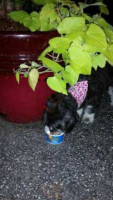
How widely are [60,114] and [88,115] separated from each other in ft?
2.05

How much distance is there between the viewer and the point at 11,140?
2.86 metres

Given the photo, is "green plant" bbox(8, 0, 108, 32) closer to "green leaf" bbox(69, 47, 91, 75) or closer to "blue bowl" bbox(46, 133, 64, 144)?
"green leaf" bbox(69, 47, 91, 75)

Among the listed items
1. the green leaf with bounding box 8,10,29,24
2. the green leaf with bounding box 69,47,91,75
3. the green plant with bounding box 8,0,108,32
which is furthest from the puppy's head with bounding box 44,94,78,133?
the green leaf with bounding box 69,47,91,75

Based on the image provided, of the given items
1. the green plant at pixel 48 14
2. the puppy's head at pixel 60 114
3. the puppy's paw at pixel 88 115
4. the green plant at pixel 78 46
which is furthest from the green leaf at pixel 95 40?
the puppy's paw at pixel 88 115

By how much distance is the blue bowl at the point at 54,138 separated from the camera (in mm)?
2752

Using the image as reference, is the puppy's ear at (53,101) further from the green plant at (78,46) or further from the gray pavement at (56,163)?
the green plant at (78,46)

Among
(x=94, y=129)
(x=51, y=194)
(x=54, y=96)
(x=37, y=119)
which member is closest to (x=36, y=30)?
(x=54, y=96)

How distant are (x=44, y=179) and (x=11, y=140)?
65cm

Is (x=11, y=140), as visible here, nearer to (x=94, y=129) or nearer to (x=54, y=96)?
(x=54, y=96)

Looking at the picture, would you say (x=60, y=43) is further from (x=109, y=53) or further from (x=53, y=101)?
(x=53, y=101)

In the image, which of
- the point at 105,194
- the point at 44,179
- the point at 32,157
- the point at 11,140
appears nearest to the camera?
the point at 105,194

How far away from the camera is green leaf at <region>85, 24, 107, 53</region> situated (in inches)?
68.0

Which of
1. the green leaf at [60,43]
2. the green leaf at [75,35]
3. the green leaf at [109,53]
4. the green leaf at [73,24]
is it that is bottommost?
the green leaf at [109,53]

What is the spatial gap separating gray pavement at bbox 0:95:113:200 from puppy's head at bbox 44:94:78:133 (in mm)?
282
